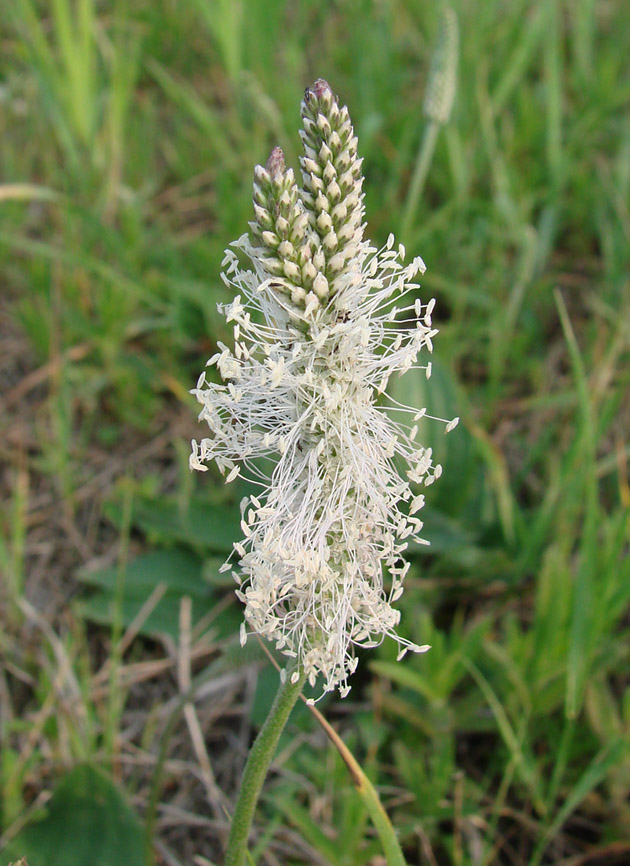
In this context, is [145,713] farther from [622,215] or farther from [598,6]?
[598,6]

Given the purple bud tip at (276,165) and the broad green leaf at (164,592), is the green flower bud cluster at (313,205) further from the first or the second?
the broad green leaf at (164,592)

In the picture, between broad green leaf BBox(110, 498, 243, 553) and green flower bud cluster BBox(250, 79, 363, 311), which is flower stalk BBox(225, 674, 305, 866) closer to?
green flower bud cluster BBox(250, 79, 363, 311)

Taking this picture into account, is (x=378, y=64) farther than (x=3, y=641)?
Yes

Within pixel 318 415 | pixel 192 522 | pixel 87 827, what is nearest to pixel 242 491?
pixel 318 415

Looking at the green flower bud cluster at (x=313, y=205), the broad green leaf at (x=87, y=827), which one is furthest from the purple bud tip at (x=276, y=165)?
the broad green leaf at (x=87, y=827)

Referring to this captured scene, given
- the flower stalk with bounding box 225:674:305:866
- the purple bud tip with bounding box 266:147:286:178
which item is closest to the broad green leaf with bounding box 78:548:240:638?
the flower stalk with bounding box 225:674:305:866

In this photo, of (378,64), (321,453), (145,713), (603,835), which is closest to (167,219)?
(378,64)
